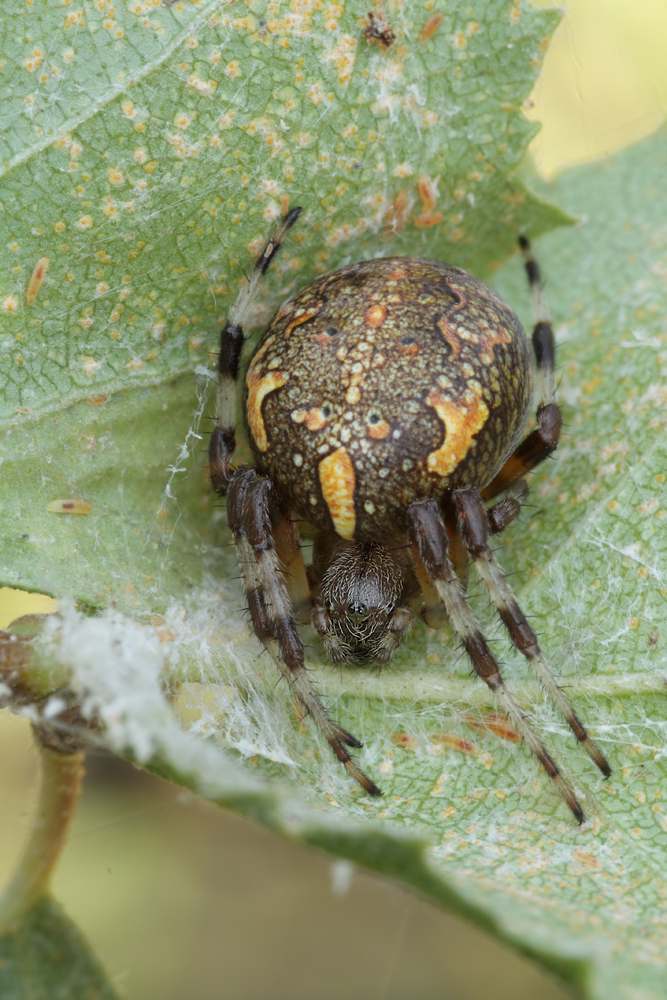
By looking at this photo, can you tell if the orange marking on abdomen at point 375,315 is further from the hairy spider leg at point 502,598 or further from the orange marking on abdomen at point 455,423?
the hairy spider leg at point 502,598

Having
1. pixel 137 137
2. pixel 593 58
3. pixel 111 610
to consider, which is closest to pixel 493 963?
pixel 111 610

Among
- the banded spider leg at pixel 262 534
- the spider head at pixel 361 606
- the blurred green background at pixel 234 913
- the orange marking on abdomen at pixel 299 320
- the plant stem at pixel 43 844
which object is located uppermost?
the orange marking on abdomen at pixel 299 320

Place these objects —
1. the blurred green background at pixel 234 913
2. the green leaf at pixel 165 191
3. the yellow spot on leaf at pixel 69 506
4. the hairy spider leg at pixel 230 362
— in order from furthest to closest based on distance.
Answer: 1. the blurred green background at pixel 234 913
2. the hairy spider leg at pixel 230 362
3. the yellow spot on leaf at pixel 69 506
4. the green leaf at pixel 165 191

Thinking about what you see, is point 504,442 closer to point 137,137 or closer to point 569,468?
point 569,468

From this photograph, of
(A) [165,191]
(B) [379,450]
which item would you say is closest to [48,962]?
(B) [379,450]

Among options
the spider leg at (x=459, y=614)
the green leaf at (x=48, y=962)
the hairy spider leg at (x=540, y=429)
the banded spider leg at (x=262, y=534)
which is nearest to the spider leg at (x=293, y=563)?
the banded spider leg at (x=262, y=534)

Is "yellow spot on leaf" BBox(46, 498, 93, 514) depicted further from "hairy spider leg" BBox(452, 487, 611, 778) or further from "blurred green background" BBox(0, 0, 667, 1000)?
"blurred green background" BBox(0, 0, 667, 1000)

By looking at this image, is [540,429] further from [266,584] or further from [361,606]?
[266,584]
